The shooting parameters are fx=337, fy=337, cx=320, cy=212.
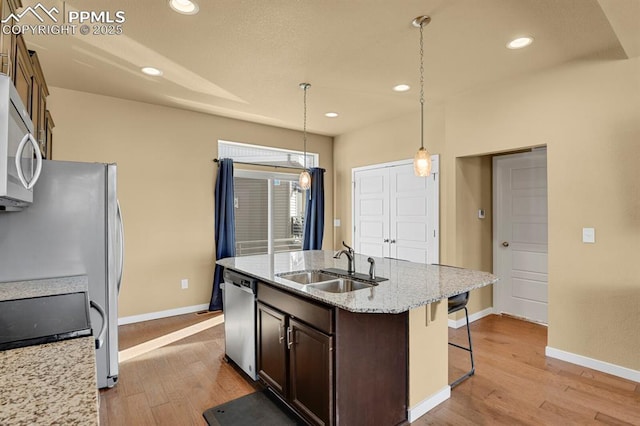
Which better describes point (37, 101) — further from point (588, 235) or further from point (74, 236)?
point (588, 235)

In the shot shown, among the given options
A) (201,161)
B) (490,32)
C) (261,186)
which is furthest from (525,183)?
(201,161)

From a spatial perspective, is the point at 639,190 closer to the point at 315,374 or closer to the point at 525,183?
the point at 525,183

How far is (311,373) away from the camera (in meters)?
2.02

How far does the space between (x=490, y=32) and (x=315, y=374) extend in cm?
267

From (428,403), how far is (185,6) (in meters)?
3.06

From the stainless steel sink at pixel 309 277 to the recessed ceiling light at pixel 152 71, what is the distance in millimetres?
2304

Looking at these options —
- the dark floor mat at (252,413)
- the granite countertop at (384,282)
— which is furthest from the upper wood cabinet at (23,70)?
the dark floor mat at (252,413)

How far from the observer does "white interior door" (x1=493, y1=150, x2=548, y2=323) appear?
4051 millimetres

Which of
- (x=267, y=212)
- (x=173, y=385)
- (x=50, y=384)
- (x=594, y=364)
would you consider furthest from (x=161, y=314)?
(x=594, y=364)

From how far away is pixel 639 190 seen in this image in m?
2.66

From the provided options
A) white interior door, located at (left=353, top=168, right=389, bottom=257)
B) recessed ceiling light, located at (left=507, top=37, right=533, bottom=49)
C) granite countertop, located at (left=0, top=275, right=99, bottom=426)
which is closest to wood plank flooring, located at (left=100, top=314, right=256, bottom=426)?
granite countertop, located at (left=0, top=275, right=99, bottom=426)

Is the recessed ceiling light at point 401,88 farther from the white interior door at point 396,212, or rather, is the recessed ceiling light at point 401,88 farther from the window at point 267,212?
the window at point 267,212

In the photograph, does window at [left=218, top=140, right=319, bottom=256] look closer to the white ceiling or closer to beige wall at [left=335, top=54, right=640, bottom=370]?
the white ceiling

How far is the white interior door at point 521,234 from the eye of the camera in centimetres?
405
